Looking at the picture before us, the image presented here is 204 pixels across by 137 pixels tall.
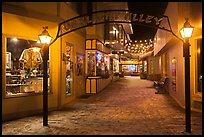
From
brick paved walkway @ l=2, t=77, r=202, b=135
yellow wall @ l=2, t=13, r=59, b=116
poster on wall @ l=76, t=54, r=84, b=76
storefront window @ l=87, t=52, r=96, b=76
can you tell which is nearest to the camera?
brick paved walkway @ l=2, t=77, r=202, b=135

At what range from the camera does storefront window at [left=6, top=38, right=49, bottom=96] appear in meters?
8.20

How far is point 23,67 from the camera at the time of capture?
8930 mm

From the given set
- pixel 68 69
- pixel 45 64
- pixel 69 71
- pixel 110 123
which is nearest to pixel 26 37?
pixel 45 64

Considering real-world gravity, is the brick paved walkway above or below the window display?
below

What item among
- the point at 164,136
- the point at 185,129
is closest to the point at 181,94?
the point at 185,129

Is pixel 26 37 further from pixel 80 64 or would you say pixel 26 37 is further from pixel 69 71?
pixel 80 64

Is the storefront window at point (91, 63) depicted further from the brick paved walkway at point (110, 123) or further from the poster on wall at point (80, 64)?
the brick paved walkway at point (110, 123)

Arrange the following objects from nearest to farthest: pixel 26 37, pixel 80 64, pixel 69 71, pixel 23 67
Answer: pixel 26 37, pixel 23 67, pixel 69 71, pixel 80 64

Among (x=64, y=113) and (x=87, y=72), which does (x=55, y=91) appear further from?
(x=87, y=72)

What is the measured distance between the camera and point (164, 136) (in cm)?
578

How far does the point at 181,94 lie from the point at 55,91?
5.57m

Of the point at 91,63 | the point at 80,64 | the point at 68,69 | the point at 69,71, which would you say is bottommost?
the point at 69,71

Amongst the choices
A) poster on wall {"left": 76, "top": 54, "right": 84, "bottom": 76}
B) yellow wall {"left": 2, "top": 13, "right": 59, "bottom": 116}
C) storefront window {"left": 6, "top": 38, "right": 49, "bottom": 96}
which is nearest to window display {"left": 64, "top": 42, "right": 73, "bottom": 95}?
Result: poster on wall {"left": 76, "top": 54, "right": 84, "bottom": 76}

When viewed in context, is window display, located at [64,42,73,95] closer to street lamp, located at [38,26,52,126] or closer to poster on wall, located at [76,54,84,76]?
poster on wall, located at [76,54,84,76]
